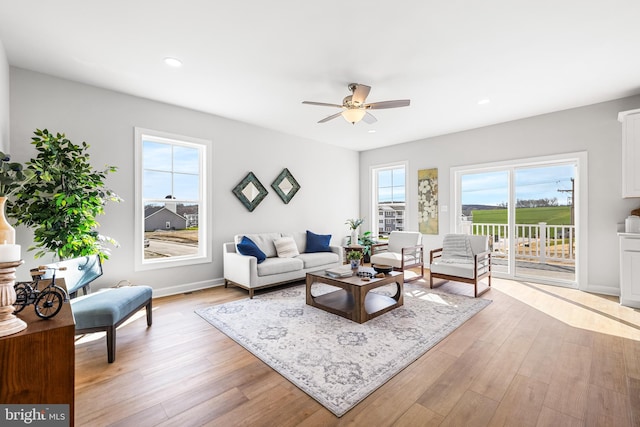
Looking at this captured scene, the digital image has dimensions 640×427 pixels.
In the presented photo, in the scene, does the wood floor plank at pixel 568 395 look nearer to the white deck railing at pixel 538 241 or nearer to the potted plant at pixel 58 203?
the white deck railing at pixel 538 241

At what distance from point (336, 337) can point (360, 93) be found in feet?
8.58

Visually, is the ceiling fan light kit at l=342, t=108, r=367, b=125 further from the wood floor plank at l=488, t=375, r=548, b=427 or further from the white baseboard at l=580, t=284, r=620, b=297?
the white baseboard at l=580, t=284, r=620, b=297

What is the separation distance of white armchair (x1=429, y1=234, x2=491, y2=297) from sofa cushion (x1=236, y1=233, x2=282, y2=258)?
2.57m

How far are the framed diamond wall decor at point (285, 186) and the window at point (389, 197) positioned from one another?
2288mm

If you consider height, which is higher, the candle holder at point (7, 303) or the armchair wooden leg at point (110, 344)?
the candle holder at point (7, 303)

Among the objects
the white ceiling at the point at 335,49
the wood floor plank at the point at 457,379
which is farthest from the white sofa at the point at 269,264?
the wood floor plank at the point at 457,379

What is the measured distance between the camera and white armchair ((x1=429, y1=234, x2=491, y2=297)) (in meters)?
3.99

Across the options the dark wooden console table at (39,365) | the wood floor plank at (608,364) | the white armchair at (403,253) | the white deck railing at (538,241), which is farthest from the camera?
the white deck railing at (538,241)

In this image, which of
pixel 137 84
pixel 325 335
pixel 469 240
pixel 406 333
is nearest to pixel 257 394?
pixel 325 335

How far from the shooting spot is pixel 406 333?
281 centimetres

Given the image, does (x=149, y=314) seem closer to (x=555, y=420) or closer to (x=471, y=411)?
(x=471, y=411)

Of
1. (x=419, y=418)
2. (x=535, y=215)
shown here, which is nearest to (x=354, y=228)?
(x=535, y=215)

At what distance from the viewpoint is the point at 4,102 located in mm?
2848

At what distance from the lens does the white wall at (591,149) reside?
4051 millimetres
